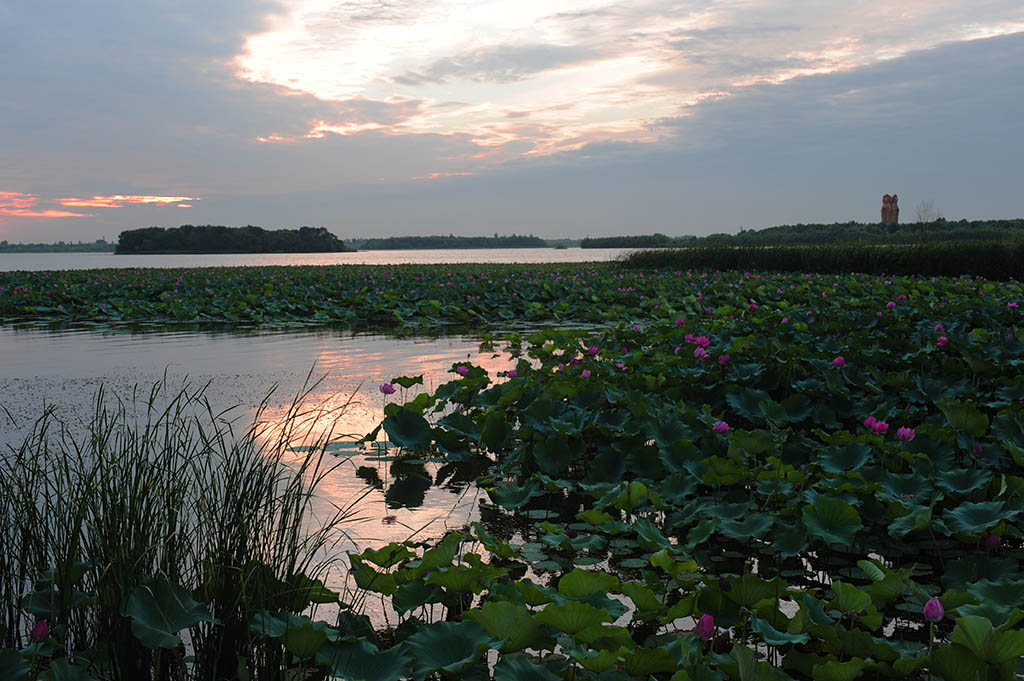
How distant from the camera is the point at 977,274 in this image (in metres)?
19.0

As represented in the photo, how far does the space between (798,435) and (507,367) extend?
4.08 meters

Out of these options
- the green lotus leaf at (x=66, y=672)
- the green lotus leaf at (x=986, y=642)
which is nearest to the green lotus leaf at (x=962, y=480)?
the green lotus leaf at (x=986, y=642)

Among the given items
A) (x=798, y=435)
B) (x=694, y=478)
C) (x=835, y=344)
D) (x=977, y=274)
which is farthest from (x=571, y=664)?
(x=977, y=274)

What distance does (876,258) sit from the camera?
68.2 ft

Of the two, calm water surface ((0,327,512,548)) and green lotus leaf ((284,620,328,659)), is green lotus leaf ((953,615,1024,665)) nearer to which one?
green lotus leaf ((284,620,328,659))

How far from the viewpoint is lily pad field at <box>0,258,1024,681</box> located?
2.19 metres

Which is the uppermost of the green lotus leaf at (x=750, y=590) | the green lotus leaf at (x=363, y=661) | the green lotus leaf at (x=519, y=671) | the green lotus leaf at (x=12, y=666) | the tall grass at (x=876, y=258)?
the tall grass at (x=876, y=258)

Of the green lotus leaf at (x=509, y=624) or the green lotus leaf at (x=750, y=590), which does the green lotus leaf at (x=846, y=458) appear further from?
the green lotus leaf at (x=509, y=624)

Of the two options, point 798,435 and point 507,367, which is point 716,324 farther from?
point 798,435

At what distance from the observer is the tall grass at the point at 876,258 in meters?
18.9

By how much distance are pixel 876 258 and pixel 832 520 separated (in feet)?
65.1

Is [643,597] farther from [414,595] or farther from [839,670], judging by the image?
[414,595]

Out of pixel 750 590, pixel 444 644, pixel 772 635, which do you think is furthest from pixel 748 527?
pixel 444 644

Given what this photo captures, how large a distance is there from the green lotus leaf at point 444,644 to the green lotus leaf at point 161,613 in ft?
2.04
